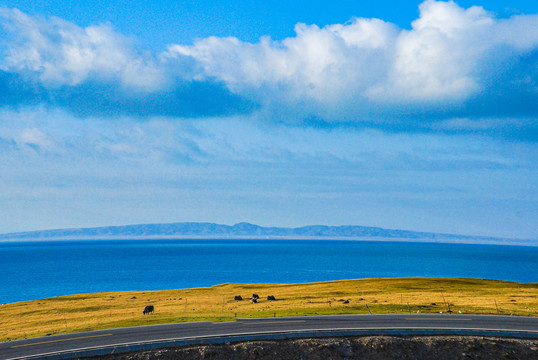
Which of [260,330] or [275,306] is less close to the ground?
[260,330]

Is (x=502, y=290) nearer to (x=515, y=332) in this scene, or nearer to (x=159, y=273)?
(x=515, y=332)

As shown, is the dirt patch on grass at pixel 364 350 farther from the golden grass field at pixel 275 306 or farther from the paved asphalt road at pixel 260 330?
the golden grass field at pixel 275 306

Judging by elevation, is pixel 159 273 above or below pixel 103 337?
below

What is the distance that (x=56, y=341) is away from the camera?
3734cm

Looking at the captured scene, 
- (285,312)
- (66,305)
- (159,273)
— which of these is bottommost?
(159,273)

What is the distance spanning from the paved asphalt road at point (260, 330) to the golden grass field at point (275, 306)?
12.1ft

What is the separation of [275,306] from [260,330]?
63.5 ft

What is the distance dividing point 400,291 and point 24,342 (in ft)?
187

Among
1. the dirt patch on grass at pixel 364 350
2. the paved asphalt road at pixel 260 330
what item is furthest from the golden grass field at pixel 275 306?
the dirt patch on grass at pixel 364 350

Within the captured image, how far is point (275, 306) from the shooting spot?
57500mm

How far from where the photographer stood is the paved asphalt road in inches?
1390

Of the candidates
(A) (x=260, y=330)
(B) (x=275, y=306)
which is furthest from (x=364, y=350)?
(B) (x=275, y=306)

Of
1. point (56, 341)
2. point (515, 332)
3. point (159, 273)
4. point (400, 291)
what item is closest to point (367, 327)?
point (515, 332)

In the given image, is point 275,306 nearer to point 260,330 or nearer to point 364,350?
point 260,330
